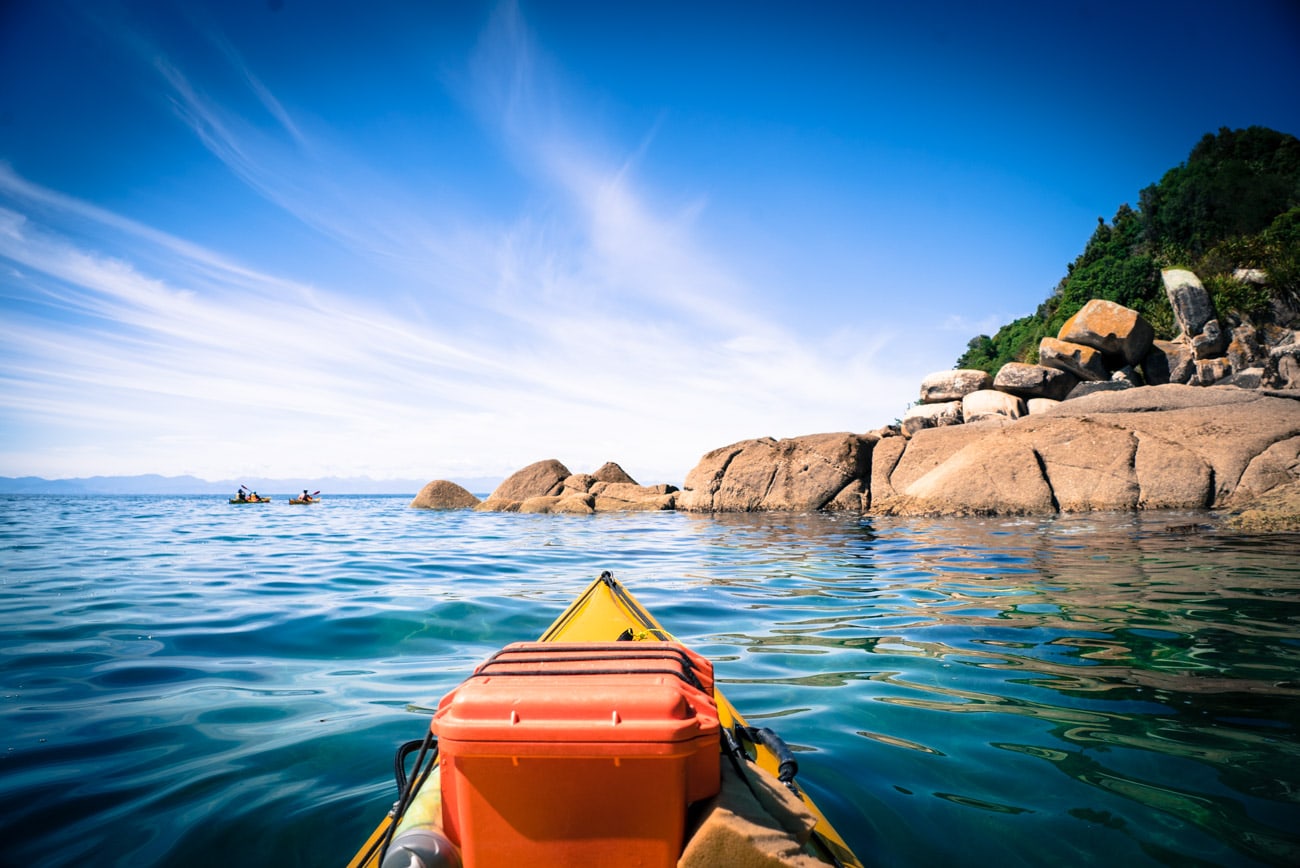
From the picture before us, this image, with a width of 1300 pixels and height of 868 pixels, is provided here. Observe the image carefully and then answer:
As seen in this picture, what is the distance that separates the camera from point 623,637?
10.3 ft

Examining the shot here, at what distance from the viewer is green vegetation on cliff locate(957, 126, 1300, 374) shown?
23.6 metres

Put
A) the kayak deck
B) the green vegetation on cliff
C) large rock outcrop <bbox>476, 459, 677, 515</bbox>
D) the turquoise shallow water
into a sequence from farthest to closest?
the green vegetation on cliff
large rock outcrop <bbox>476, 459, 677, 515</bbox>
the turquoise shallow water
the kayak deck

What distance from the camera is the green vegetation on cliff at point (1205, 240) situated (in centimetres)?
2359

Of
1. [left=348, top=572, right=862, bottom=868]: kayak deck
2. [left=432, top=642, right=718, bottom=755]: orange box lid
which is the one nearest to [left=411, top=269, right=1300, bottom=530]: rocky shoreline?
[left=348, top=572, right=862, bottom=868]: kayak deck

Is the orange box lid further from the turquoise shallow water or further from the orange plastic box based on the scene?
the turquoise shallow water

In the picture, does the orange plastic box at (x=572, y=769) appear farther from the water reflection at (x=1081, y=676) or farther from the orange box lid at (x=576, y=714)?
the water reflection at (x=1081, y=676)

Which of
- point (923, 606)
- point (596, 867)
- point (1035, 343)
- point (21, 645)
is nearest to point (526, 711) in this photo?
point (596, 867)

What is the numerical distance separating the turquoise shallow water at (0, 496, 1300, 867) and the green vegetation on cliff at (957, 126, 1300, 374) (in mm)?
22790

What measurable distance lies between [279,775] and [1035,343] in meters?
37.3

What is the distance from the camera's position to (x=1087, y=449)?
1237cm

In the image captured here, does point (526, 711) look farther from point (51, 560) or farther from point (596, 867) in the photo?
point (51, 560)

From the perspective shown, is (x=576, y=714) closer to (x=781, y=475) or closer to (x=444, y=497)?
(x=781, y=475)

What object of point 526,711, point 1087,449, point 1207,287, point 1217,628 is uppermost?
point 1207,287

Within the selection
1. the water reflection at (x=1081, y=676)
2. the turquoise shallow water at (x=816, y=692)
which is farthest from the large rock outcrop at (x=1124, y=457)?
the water reflection at (x=1081, y=676)
